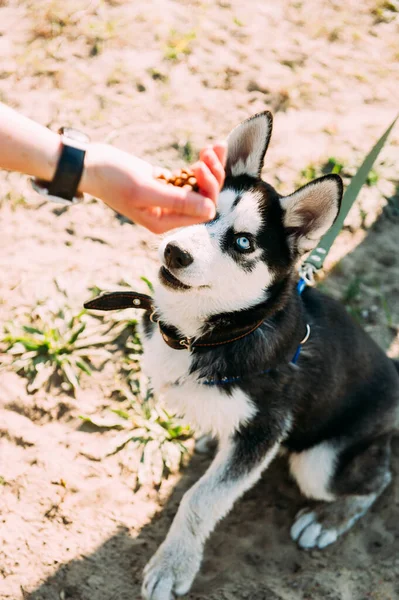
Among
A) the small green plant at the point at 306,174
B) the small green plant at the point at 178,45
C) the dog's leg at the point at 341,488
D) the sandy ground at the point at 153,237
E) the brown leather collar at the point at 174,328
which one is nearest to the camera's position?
the brown leather collar at the point at 174,328

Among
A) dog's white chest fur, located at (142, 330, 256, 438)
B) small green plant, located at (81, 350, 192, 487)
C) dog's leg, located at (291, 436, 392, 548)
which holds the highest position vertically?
dog's white chest fur, located at (142, 330, 256, 438)

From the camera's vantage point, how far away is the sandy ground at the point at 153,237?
3121 mm

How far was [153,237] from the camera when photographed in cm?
438

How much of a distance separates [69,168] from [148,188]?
38cm

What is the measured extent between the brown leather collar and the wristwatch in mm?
562

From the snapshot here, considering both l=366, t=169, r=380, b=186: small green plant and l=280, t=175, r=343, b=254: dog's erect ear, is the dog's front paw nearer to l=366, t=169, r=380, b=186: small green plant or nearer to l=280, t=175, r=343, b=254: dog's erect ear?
l=280, t=175, r=343, b=254: dog's erect ear

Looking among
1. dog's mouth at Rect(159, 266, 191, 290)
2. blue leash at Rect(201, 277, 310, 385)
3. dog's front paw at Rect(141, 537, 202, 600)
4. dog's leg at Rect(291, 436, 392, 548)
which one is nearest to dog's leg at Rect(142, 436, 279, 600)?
dog's front paw at Rect(141, 537, 202, 600)

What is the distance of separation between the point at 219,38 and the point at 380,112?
1.81 metres

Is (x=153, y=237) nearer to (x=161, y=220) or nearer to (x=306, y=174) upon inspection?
(x=306, y=174)

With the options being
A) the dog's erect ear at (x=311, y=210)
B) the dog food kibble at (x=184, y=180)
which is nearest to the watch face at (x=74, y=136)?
the dog food kibble at (x=184, y=180)

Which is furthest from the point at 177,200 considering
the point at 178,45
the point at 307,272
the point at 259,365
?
the point at 178,45

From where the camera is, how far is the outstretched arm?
8.41 feet

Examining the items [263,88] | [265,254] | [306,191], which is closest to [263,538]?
[265,254]

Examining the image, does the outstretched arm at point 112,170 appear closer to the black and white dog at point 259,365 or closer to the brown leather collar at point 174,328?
the black and white dog at point 259,365
